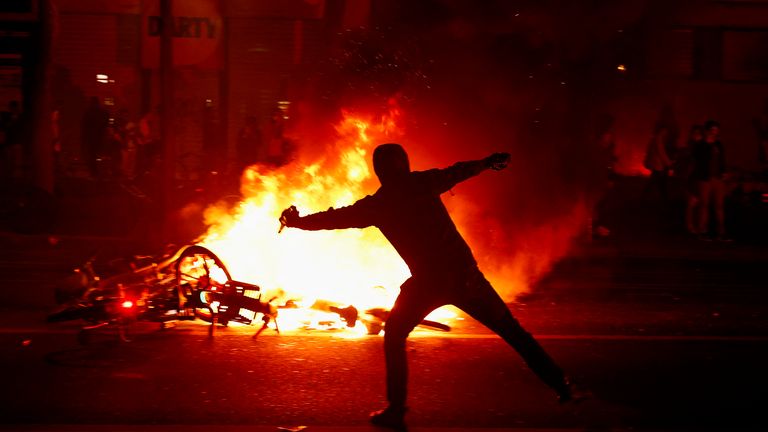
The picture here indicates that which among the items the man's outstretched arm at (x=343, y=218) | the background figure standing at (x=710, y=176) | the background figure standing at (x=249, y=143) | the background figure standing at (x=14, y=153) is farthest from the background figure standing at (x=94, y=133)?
the man's outstretched arm at (x=343, y=218)

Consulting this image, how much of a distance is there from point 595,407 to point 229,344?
113 inches

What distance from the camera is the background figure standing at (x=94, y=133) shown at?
19438 millimetres

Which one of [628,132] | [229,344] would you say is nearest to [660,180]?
[628,132]

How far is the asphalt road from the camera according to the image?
5.74 m

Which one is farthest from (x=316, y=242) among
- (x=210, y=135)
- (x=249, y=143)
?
(x=210, y=135)

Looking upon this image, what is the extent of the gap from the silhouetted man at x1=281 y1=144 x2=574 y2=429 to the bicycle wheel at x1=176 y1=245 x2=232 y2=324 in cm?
241

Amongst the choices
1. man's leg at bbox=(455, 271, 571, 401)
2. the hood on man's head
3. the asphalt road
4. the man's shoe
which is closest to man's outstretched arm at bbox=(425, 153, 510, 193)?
the hood on man's head

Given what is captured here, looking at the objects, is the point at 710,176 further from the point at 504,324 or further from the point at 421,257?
the point at 421,257

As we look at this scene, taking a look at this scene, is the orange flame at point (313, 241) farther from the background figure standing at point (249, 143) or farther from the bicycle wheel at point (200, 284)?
the background figure standing at point (249, 143)

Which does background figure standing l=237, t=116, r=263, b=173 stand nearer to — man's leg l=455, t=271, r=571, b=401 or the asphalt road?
the asphalt road

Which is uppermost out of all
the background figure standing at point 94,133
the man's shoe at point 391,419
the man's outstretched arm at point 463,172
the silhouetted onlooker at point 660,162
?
the background figure standing at point 94,133

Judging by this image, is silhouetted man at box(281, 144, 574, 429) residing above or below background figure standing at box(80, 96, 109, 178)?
below

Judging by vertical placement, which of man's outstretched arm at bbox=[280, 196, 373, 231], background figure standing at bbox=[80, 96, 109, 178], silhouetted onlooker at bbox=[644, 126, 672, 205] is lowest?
man's outstretched arm at bbox=[280, 196, 373, 231]

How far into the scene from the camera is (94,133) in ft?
64.3
